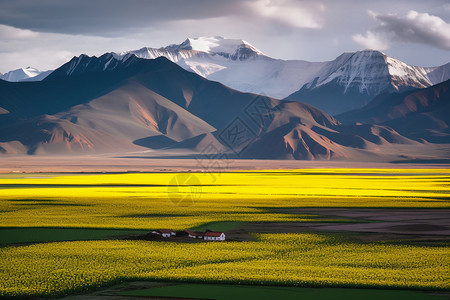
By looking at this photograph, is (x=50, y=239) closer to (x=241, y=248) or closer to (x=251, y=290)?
(x=241, y=248)

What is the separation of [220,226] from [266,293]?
80.2 ft

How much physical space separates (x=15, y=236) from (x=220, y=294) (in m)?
23.0

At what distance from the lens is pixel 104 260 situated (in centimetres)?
3722

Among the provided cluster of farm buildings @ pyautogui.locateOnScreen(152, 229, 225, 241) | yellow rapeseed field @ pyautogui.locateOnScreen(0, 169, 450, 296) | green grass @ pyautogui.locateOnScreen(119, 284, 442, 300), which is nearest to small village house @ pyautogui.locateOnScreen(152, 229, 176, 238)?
cluster of farm buildings @ pyautogui.locateOnScreen(152, 229, 225, 241)

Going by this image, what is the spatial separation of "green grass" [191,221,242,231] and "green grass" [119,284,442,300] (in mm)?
21296

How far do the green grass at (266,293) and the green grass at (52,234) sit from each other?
1723 centimetres

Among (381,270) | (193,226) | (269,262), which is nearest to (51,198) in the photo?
(193,226)

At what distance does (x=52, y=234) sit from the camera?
4847cm

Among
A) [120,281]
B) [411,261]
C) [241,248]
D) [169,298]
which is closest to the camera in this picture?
[169,298]

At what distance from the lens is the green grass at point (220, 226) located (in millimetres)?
52612

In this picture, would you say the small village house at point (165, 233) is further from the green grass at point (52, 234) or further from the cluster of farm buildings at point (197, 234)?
the green grass at point (52, 234)

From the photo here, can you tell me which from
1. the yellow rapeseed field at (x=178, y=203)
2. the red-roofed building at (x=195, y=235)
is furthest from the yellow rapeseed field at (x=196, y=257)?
the red-roofed building at (x=195, y=235)

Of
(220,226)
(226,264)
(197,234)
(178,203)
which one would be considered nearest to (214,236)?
(197,234)

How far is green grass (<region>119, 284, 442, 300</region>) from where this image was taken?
2898 centimetres
